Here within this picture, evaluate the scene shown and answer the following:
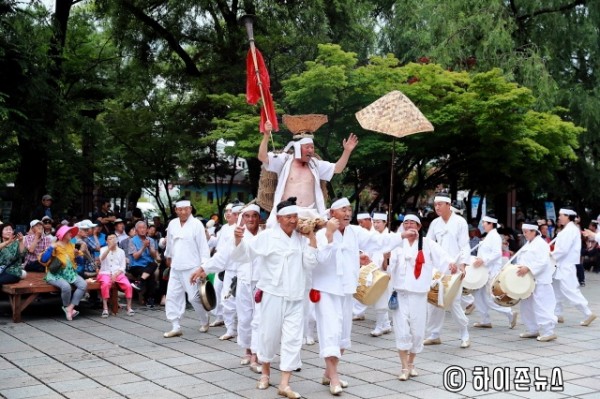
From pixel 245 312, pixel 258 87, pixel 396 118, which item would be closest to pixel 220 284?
pixel 245 312

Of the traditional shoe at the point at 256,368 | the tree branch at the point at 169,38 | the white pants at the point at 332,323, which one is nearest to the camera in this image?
the white pants at the point at 332,323

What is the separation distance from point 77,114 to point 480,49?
10.5 meters

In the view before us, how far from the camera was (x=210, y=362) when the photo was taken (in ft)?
26.4

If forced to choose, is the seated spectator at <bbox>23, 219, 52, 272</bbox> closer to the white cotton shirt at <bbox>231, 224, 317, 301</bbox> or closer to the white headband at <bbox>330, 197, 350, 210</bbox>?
the white cotton shirt at <bbox>231, 224, 317, 301</bbox>

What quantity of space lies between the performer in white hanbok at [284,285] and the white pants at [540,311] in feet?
14.8

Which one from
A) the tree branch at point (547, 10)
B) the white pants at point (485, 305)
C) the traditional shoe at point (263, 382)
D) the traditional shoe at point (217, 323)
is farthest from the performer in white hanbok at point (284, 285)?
the tree branch at point (547, 10)

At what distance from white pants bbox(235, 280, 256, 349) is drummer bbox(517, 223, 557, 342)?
154 inches

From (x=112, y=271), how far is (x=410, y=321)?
617 cm

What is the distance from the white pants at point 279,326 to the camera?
6.48m

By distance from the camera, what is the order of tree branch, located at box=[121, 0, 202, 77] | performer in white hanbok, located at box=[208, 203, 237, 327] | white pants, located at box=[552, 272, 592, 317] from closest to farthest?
performer in white hanbok, located at box=[208, 203, 237, 327] → white pants, located at box=[552, 272, 592, 317] → tree branch, located at box=[121, 0, 202, 77]

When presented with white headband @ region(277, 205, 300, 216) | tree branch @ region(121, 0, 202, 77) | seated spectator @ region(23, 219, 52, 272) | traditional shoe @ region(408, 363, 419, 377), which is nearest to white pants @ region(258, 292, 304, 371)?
white headband @ region(277, 205, 300, 216)

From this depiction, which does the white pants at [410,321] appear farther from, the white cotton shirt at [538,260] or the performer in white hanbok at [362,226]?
the performer in white hanbok at [362,226]

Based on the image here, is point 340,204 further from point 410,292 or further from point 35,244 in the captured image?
point 35,244

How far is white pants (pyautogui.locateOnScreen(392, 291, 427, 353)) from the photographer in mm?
7109
